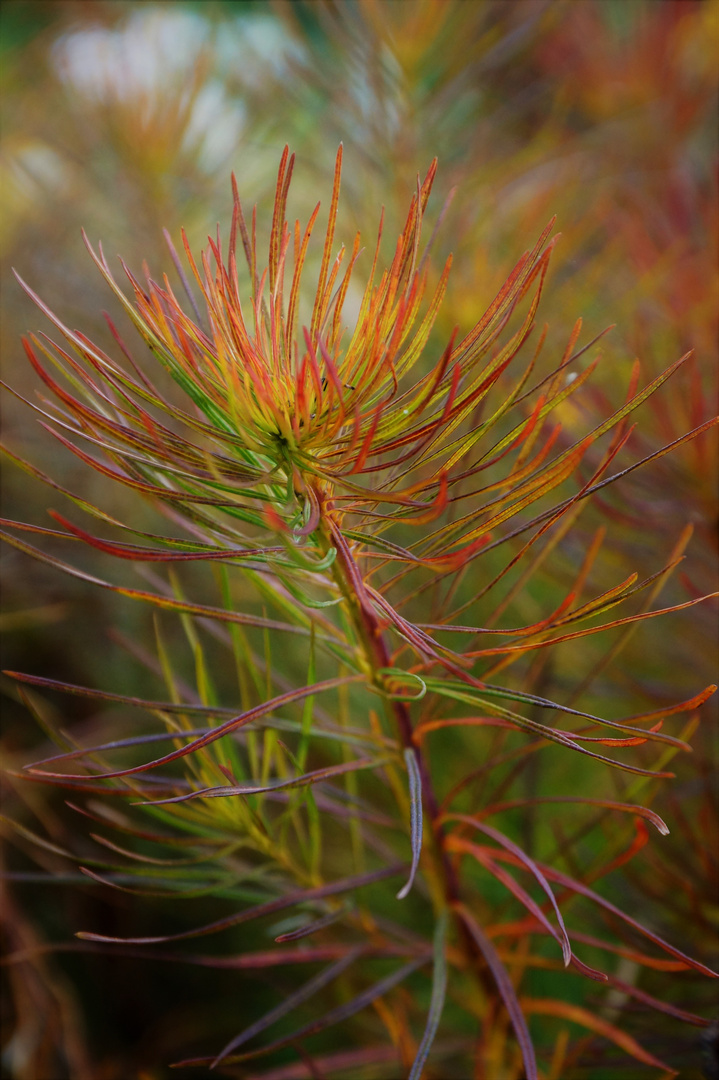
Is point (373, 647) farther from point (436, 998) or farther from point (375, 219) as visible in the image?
point (375, 219)

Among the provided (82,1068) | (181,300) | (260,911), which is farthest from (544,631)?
(181,300)

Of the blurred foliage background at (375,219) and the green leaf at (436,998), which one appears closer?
the green leaf at (436,998)

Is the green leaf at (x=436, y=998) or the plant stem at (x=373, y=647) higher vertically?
the plant stem at (x=373, y=647)

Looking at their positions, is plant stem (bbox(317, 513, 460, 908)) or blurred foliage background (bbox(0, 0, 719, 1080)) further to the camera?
blurred foliage background (bbox(0, 0, 719, 1080))

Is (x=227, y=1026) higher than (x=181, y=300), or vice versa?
(x=181, y=300)

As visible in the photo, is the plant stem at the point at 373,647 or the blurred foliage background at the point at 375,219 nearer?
the plant stem at the point at 373,647

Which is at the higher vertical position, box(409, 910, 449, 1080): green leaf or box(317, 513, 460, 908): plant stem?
box(317, 513, 460, 908): plant stem

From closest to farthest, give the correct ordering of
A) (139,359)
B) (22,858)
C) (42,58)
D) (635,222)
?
(635,222)
(22,858)
(139,359)
(42,58)

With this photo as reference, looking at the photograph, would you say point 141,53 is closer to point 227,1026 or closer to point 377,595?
point 377,595
